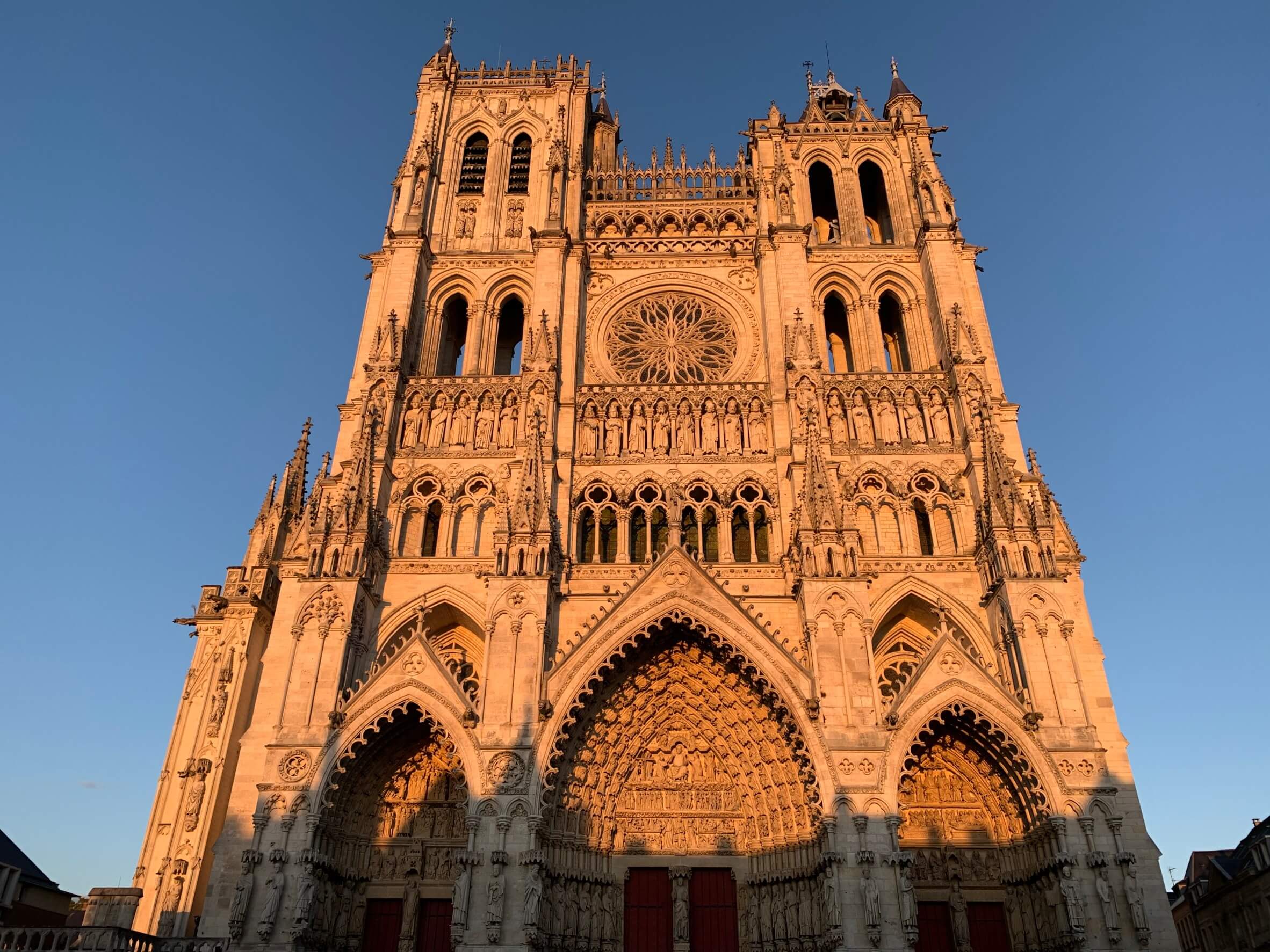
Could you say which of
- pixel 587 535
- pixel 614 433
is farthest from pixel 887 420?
pixel 587 535

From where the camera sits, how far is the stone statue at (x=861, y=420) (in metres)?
22.8

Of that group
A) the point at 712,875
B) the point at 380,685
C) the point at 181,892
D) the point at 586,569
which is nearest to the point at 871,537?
the point at 586,569

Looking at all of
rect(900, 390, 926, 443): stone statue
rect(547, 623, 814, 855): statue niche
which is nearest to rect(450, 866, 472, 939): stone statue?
rect(547, 623, 814, 855): statue niche

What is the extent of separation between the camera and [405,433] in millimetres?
23234

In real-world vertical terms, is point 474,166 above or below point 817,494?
above

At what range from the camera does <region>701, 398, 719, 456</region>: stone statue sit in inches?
898

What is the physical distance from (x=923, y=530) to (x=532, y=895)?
12062 millimetres

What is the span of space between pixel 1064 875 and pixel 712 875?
21.4ft

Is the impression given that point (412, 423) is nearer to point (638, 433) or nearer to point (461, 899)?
point (638, 433)

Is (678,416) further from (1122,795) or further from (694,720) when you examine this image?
(1122,795)

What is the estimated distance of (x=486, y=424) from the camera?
76.7 feet

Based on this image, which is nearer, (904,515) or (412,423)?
(904,515)

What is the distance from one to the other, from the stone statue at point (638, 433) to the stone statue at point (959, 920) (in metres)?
11.7

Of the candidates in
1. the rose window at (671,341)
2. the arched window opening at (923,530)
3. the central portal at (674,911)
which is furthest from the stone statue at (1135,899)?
the rose window at (671,341)
